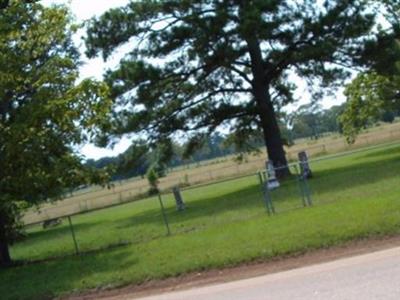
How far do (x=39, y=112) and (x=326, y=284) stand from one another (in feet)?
34.6

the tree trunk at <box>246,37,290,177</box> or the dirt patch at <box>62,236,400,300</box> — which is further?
the tree trunk at <box>246,37,290,177</box>

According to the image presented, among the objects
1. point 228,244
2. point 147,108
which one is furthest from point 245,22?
point 228,244

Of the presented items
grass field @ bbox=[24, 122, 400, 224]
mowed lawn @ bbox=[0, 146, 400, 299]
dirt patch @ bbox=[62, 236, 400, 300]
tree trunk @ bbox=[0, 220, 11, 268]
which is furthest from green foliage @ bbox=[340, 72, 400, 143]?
dirt patch @ bbox=[62, 236, 400, 300]

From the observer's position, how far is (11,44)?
18016 millimetres

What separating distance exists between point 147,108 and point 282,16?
8.09 m

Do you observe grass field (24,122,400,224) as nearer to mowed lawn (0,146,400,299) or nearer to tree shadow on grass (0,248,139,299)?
tree shadow on grass (0,248,139,299)

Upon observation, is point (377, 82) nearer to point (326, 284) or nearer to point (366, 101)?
point (366, 101)

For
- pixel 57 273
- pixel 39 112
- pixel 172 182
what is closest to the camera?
pixel 57 273

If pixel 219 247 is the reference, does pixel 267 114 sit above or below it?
above

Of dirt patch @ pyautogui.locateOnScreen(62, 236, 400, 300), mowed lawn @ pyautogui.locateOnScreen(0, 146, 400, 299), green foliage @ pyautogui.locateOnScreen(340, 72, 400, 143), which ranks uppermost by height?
green foliage @ pyautogui.locateOnScreen(340, 72, 400, 143)

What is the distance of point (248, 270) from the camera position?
38.0 feet

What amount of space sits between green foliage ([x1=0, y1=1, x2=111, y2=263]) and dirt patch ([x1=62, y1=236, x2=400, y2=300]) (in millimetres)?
5898

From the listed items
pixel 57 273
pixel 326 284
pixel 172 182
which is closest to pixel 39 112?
pixel 57 273

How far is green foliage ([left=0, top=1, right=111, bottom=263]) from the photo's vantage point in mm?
17109
